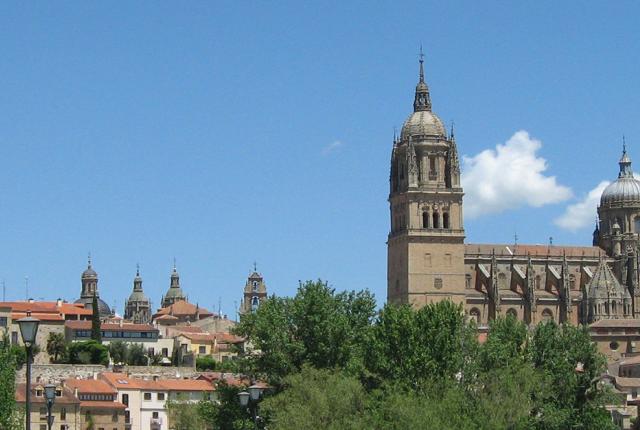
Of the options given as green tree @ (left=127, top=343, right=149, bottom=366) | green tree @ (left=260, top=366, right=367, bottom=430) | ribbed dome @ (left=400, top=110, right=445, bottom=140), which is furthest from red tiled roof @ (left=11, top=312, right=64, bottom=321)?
green tree @ (left=260, top=366, right=367, bottom=430)

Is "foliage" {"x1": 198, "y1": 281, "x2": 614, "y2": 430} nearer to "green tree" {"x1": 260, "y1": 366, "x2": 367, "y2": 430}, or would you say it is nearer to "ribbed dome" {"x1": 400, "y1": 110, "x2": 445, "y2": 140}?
"green tree" {"x1": 260, "y1": 366, "x2": 367, "y2": 430}

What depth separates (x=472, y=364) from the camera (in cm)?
7612

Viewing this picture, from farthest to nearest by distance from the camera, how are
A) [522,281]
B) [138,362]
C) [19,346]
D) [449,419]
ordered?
[522,281] → [138,362] → [19,346] → [449,419]

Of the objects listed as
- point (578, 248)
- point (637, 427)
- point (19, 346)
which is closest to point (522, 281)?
point (578, 248)

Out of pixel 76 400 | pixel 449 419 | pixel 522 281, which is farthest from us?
pixel 522 281

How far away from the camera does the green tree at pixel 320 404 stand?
224 feet

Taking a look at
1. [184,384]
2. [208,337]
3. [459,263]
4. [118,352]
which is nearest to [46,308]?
[118,352]

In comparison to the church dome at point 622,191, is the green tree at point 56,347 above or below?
below

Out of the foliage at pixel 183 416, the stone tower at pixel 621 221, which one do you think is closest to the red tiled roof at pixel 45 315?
the foliage at pixel 183 416

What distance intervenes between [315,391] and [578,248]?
4138 inches

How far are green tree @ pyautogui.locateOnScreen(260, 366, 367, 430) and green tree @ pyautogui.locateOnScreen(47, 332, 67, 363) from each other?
236 ft

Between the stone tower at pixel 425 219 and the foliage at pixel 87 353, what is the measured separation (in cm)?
3056

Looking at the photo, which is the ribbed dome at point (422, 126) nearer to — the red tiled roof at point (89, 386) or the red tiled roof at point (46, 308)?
the red tiled roof at point (46, 308)

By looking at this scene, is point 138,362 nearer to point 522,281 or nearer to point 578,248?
point 522,281
